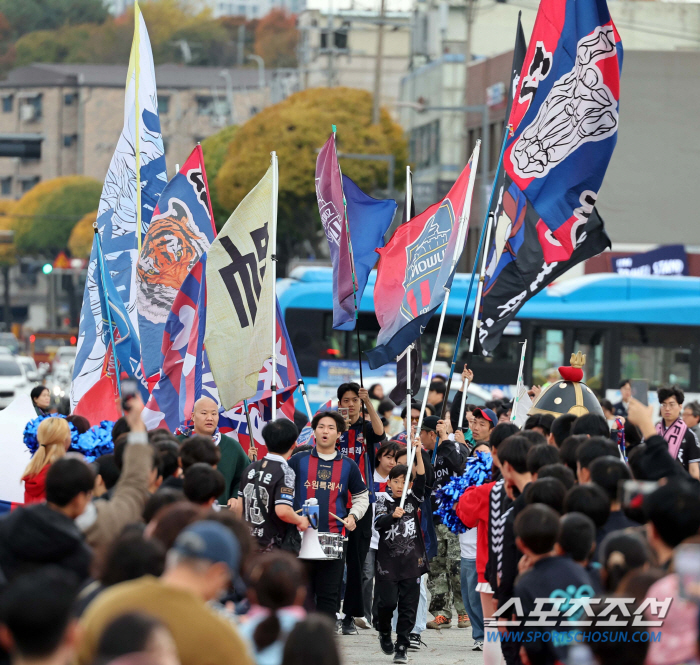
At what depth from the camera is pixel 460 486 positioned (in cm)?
779

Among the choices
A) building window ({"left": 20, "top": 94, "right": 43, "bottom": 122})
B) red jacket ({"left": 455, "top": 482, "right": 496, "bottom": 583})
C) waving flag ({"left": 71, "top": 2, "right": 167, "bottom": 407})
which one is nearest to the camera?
red jacket ({"left": 455, "top": 482, "right": 496, "bottom": 583})

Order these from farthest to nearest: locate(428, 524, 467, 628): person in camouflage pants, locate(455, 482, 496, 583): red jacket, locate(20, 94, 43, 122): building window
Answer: locate(20, 94, 43, 122): building window, locate(428, 524, 467, 628): person in camouflage pants, locate(455, 482, 496, 583): red jacket

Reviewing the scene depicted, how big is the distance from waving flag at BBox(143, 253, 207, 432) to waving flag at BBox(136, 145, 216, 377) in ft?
3.08

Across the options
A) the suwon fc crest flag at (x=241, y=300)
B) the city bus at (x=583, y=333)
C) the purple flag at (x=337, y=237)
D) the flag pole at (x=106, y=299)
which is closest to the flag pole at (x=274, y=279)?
the suwon fc crest flag at (x=241, y=300)

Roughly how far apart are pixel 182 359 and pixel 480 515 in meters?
4.28

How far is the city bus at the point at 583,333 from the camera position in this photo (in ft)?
74.5

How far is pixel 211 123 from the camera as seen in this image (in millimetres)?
95688

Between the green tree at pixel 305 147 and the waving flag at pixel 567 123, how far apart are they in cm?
4037

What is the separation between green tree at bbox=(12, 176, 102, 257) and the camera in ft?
281

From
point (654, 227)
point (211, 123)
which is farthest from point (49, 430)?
point (211, 123)

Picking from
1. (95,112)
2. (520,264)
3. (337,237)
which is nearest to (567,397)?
(520,264)

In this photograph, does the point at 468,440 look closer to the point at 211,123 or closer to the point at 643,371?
the point at 643,371

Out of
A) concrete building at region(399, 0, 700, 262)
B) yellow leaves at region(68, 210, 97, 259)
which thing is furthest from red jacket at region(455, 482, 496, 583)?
yellow leaves at region(68, 210, 97, 259)

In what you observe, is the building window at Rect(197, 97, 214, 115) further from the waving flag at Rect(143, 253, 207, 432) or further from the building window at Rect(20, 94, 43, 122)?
the waving flag at Rect(143, 253, 207, 432)
